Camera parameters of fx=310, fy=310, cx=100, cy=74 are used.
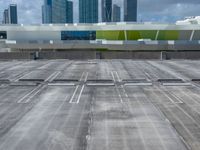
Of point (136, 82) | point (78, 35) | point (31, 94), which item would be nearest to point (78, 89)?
point (31, 94)

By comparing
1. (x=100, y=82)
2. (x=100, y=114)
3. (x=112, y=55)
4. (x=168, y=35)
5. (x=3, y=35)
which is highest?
(x=3, y=35)

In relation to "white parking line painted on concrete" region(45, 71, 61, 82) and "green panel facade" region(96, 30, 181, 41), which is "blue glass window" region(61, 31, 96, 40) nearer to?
"green panel facade" region(96, 30, 181, 41)

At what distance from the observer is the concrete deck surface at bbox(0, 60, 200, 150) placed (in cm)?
1391

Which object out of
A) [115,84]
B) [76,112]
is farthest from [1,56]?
[76,112]

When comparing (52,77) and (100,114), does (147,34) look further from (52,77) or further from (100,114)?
(100,114)

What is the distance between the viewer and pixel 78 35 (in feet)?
282

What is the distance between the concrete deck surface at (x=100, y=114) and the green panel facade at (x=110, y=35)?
5038 cm

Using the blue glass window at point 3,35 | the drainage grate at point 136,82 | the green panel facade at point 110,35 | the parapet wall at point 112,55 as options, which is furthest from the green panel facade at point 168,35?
the drainage grate at point 136,82

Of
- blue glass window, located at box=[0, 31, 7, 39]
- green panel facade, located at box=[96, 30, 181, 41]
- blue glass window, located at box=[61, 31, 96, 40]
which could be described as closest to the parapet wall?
green panel facade, located at box=[96, 30, 181, 41]

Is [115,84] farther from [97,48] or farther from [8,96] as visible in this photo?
[97,48]

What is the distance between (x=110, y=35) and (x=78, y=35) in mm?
9556

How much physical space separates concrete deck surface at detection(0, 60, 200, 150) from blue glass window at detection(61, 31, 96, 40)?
54.2 meters

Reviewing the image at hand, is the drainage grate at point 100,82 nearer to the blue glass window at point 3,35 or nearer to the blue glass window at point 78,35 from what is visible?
the blue glass window at point 78,35

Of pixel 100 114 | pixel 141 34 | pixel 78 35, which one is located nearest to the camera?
pixel 100 114
